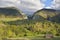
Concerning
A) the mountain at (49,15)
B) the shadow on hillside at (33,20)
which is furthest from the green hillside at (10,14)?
the mountain at (49,15)

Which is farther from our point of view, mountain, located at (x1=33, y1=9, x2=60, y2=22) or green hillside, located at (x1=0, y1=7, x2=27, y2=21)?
mountain, located at (x1=33, y1=9, x2=60, y2=22)

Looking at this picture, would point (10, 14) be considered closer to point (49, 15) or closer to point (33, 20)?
point (33, 20)

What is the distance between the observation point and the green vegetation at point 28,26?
1110 cm

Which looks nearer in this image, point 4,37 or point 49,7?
point 4,37

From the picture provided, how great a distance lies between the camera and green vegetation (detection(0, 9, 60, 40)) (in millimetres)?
11102

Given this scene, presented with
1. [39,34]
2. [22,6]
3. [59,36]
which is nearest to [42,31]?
[39,34]

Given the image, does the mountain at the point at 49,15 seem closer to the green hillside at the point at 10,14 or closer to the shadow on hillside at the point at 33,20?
the shadow on hillside at the point at 33,20

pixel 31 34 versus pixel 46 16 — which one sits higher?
pixel 46 16

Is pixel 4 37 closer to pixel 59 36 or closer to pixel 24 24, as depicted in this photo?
pixel 24 24

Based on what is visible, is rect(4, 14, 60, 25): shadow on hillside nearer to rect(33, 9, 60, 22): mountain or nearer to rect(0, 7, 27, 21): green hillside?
rect(33, 9, 60, 22): mountain

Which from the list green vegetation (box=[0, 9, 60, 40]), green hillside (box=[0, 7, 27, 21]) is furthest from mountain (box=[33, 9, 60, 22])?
green hillside (box=[0, 7, 27, 21])

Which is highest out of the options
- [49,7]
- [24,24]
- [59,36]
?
[49,7]

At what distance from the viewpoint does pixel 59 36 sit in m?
11.3

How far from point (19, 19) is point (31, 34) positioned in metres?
1.06
